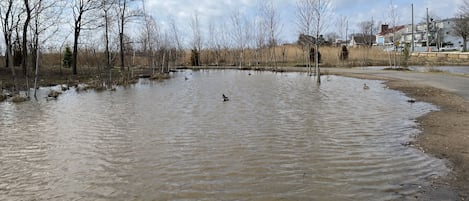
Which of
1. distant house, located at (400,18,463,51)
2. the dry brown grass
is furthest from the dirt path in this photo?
distant house, located at (400,18,463,51)

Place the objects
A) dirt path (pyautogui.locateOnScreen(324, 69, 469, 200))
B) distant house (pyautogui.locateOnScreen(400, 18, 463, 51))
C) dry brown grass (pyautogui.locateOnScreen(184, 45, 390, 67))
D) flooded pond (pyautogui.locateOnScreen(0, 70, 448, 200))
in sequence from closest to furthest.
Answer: dirt path (pyautogui.locateOnScreen(324, 69, 469, 200))
flooded pond (pyautogui.locateOnScreen(0, 70, 448, 200))
dry brown grass (pyautogui.locateOnScreen(184, 45, 390, 67))
distant house (pyautogui.locateOnScreen(400, 18, 463, 51))

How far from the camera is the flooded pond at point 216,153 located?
516 centimetres

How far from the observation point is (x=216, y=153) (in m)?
7.02

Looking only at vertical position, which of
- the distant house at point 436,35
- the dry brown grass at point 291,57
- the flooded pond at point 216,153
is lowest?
the flooded pond at point 216,153

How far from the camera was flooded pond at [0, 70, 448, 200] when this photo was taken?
516cm

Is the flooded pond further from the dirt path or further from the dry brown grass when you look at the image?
the dry brown grass

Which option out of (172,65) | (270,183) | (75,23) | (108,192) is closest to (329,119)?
(270,183)

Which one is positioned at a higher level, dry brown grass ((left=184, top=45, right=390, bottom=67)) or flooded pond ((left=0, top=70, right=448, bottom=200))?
dry brown grass ((left=184, top=45, right=390, bottom=67))

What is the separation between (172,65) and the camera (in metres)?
43.5

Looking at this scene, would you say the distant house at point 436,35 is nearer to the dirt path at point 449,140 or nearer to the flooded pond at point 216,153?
the dirt path at point 449,140

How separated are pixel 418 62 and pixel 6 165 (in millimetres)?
42177

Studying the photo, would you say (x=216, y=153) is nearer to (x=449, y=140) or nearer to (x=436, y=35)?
(x=449, y=140)

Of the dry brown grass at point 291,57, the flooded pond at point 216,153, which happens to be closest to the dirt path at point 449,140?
the flooded pond at point 216,153

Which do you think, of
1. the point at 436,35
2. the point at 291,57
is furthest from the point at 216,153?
the point at 436,35
